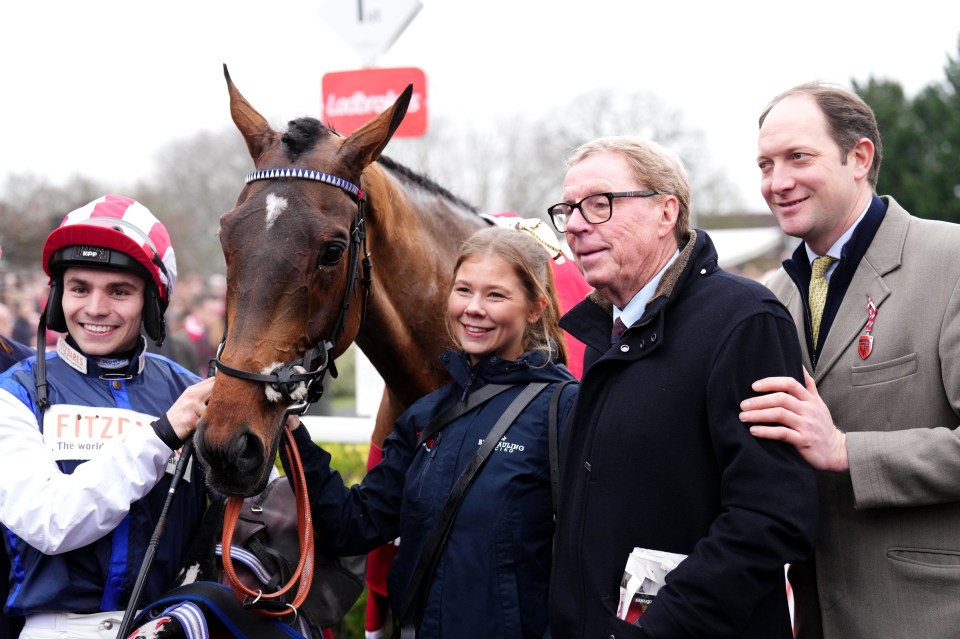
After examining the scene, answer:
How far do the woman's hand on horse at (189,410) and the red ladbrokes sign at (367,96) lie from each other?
2.55 meters

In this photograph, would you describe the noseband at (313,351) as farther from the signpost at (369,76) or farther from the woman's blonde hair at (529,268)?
the signpost at (369,76)

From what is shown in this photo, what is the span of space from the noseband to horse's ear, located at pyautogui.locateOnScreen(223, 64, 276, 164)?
0.64 ft

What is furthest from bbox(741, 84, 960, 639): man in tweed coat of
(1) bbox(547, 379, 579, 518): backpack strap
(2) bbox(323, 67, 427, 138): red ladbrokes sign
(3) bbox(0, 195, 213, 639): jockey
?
(2) bbox(323, 67, 427, 138): red ladbrokes sign

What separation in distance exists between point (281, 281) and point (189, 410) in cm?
43

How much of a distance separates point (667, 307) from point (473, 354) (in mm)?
790

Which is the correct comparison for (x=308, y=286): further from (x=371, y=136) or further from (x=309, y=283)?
(x=371, y=136)

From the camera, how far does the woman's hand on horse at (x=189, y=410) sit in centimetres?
242

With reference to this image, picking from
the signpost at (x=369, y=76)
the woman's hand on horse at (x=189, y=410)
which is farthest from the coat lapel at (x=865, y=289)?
the signpost at (x=369, y=76)

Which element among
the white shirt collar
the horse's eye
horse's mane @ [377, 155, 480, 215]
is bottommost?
the white shirt collar

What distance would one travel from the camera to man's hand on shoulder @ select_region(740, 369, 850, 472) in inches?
72.3

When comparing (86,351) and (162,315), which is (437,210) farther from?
(86,351)

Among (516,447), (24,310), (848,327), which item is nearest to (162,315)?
(516,447)

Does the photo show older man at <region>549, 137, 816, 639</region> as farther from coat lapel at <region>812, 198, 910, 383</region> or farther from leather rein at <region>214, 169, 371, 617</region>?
leather rein at <region>214, 169, 371, 617</region>

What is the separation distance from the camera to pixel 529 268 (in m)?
2.66
